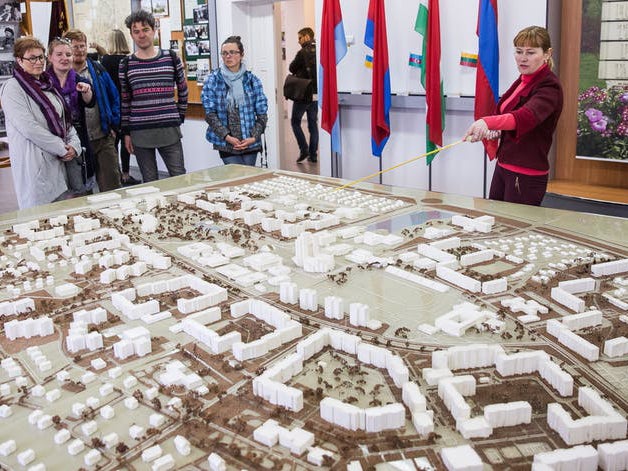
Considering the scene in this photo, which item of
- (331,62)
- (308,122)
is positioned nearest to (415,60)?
(331,62)

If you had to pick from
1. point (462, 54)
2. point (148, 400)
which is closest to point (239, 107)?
point (462, 54)

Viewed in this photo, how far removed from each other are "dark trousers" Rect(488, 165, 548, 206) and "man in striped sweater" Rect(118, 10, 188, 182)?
3.29 meters

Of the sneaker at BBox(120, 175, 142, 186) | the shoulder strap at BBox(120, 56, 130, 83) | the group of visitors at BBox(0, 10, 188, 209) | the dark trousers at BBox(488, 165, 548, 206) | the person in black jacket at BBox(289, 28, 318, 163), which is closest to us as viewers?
the dark trousers at BBox(488, 165, 548, 206)

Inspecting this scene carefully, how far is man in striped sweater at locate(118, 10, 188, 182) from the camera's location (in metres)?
5.80

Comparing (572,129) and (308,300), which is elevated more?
(572,129)

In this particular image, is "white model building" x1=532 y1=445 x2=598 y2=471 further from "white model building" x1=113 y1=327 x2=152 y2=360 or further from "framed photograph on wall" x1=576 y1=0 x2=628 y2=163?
"framed photograph on wall" x1=576 y1=0 x2=628 y2=163

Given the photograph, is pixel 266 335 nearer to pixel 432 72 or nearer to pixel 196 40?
pixel 432 72

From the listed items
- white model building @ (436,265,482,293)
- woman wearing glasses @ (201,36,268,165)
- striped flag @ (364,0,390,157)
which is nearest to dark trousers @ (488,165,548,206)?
white model building @ (436,265,482,293)

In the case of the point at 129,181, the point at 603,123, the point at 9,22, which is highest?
the point at 9,22

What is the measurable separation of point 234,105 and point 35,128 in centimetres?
175

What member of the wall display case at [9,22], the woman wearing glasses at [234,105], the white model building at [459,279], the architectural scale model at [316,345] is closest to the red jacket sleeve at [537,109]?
the architectural scale model at [316,345]

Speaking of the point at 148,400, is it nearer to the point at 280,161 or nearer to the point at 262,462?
the point at 262,462

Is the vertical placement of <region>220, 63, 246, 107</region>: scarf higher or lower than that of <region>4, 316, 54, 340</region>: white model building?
higher

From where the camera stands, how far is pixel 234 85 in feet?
18.6
